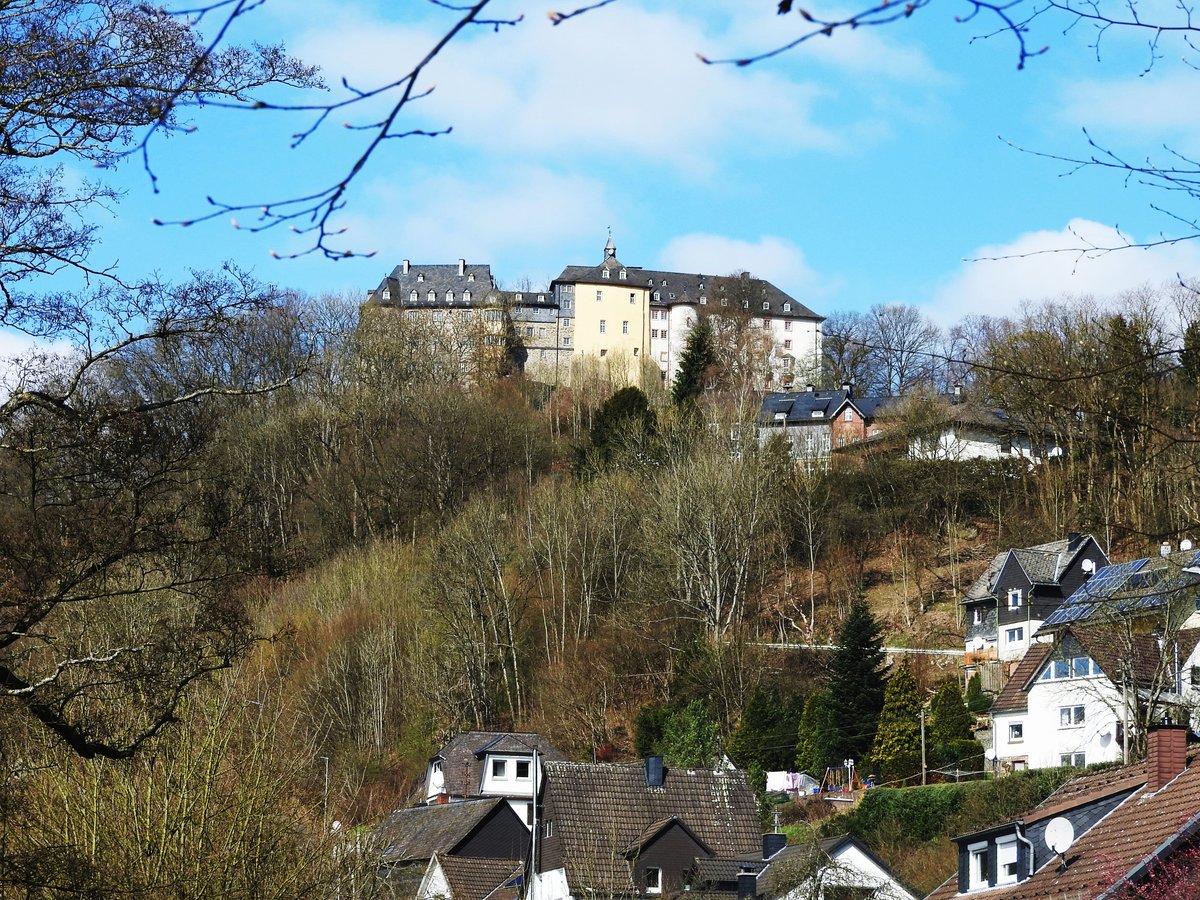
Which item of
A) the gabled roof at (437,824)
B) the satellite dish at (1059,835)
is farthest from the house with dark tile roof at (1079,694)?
the satellite dish at (1059,835)

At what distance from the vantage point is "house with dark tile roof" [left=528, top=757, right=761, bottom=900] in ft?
122

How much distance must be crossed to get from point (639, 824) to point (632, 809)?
23.8 inches

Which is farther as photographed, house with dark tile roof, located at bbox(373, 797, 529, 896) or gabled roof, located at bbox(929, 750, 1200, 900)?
house with dark tile roof, located at bbox(373, 797, 529, 896)

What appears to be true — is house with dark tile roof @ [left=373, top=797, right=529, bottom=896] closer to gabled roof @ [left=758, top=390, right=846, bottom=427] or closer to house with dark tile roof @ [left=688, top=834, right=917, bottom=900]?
house with dark tile roof @ [left=688, top=834, right=917, bottom=900]

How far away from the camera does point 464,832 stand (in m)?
42.8

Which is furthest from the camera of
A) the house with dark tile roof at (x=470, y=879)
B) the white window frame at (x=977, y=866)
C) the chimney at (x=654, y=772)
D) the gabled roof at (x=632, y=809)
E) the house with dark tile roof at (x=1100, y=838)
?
the house with dark tile roof at (x=470, y=879)

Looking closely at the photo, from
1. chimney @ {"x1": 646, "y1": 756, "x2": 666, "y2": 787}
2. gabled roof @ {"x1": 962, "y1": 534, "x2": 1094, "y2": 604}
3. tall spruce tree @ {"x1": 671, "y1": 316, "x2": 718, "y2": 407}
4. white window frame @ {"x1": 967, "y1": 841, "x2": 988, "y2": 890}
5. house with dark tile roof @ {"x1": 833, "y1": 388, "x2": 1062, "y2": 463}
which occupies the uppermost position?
tall spruce tree @ {"x1": 671, "y1": 316, "x2": 718, "y2": 407}

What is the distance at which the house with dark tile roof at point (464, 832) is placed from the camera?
4228 cm

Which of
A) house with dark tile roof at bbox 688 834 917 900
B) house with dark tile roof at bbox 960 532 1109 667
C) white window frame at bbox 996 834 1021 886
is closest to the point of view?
white window frame at bbox 996 834 1021 886

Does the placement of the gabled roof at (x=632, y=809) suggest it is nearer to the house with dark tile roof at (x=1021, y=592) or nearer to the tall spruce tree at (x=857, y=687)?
the tall spruce tree at (x=857, y=687)

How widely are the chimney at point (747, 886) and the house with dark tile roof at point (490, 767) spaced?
50.4 feet

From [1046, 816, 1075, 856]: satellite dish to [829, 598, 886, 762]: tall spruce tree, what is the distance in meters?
21.8

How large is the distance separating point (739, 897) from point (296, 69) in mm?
24089

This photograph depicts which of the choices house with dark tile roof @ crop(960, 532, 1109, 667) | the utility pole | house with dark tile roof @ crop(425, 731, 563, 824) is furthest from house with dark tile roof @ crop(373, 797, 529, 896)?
house with dark tile roof @ crop(960, 532, 1109, 667)
